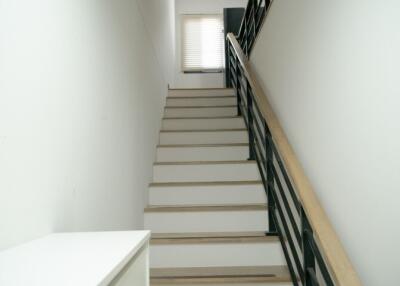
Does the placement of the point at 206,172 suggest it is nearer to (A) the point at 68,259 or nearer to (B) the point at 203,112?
(B) the point at 203,112

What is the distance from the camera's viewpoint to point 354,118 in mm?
1368

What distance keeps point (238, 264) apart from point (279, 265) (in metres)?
0.25

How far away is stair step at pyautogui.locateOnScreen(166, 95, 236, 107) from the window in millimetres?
2404

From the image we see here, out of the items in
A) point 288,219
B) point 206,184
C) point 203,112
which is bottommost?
point 288,219

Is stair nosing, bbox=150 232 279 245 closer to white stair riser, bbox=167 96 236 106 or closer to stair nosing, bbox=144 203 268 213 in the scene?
stair nosing, bbox=144 203 268 213

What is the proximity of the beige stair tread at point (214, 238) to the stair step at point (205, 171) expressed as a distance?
26.4 inches

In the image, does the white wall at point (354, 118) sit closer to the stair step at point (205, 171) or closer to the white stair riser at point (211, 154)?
the stair step at point (205, 171)

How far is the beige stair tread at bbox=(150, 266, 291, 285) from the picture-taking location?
6.67ft

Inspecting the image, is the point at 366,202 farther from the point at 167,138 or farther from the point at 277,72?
the point at 167,138

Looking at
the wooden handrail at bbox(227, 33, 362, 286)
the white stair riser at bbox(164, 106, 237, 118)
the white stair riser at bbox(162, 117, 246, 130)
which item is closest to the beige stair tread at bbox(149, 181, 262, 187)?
the wooden handrail at bbox(227, 33, 362, 286)

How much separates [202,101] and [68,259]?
3901 mm

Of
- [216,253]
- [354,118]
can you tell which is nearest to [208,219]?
[216,253]

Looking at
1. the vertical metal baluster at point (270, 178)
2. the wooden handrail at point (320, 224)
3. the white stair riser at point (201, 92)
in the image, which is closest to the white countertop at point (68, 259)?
the wooden handrail at point (320, 224)

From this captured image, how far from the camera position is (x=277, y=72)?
259 centimetres
